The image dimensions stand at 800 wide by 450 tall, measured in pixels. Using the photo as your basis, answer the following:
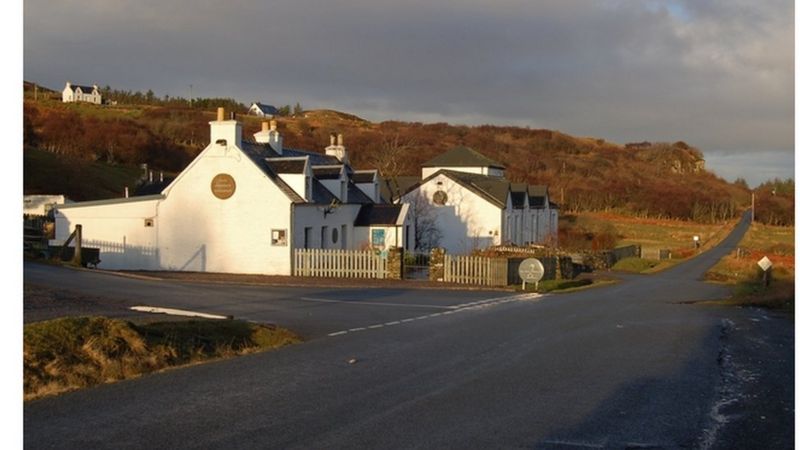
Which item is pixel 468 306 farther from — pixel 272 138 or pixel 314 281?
pixel 272 138

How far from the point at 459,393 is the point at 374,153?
7192cm

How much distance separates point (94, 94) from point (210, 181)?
138457 mm

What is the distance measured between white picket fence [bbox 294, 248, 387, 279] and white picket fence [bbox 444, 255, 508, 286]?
8.96 feet

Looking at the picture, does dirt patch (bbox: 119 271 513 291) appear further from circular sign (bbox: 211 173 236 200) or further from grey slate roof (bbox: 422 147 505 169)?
grey slate roof (bbox: 422 147 505 169)

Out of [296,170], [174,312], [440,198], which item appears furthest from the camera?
[440,198]

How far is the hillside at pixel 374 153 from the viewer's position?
94.5m

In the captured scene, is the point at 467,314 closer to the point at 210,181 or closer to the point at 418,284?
the point at 418,284

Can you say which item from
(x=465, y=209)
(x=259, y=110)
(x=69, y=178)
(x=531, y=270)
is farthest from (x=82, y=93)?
(x=531, y=270)

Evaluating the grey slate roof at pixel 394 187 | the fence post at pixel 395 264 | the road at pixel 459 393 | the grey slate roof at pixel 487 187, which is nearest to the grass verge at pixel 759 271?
the road at pixel 459 393

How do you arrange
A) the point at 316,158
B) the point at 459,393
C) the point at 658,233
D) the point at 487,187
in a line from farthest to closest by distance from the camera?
the point at 658,233 < the point at 487,187 < the point at 316,158 < the point at 459,393

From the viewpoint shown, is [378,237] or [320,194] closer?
[320,194]

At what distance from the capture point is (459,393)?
34.5 feet

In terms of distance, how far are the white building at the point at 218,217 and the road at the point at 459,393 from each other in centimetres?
1929

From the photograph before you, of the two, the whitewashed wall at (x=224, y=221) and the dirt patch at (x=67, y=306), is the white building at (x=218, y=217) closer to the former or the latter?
the whitewashed wall at (x=224, y=221)
